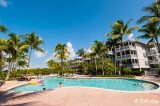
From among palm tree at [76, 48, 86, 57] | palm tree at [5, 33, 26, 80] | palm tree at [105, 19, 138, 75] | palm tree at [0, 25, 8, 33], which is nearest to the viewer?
palm tree at [0, 25, 8, 33]

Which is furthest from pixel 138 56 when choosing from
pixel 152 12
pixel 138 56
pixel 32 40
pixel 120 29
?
pixel 32 40

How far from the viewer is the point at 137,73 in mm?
31000

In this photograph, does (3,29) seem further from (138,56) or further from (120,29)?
(138,56)

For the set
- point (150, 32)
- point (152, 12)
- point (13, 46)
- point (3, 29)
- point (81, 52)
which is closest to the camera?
point (3, 29)

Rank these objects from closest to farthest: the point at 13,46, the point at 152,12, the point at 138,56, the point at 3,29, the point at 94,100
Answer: the point at 94,100, the point at 3,29, the point at 152,12, the point at 13,46, the point at 138,56

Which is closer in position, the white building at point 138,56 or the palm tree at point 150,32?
the palm tree at point 150,32

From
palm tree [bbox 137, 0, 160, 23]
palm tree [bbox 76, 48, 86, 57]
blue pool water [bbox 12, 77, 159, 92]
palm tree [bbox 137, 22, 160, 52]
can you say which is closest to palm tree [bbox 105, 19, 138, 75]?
palm tree [bbox 137, 22, 160, 52]

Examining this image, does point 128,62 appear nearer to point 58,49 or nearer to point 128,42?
point 128,42

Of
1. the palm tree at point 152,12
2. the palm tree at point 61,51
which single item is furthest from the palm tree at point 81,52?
the palm tree at point 152,12

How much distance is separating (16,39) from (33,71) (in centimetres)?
2756

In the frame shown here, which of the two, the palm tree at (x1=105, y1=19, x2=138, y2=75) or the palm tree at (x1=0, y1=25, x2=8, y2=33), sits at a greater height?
the palm tree at (x1=105, y1=19, x2=138, y2=75)

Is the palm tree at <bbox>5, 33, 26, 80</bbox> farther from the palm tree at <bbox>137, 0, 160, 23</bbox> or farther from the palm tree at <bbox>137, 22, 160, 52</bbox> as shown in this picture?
the palm tree at <bbox>137, 22, 160, 52</bbox>

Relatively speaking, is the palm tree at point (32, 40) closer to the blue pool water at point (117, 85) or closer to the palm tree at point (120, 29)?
the blue pool water at point (117, 85)

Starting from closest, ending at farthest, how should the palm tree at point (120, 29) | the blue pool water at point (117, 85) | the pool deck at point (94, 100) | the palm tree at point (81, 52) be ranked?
the pool deck at point (94, 100) < the blue pool water at point (117, 85) < the palm tree at point (120, 29) < the palm tree at point (81, 52)
